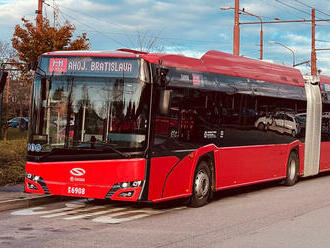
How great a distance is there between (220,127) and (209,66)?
1.26 m

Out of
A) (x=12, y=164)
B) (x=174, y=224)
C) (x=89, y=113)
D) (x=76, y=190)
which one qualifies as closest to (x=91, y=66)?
(x=89, y=113)

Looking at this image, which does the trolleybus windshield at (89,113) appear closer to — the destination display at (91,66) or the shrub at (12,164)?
the destination display at (91,66)

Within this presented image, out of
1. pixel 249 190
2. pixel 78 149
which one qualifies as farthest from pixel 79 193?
pixel 249 190

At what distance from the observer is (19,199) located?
11516 mm

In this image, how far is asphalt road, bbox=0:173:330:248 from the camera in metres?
8.30

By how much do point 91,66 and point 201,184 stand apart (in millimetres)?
3199

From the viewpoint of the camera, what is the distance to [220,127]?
12.7 m

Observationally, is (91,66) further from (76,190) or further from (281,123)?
(281,123)

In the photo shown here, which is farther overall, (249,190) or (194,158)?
(249,190)

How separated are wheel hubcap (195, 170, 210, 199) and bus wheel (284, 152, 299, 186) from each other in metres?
4.82

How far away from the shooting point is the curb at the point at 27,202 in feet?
36.4

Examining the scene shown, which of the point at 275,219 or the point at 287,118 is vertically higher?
the point at 287,118

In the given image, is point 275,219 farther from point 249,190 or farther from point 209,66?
point 249,190

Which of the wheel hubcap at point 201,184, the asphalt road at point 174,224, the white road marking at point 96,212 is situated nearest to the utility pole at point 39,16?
the asphalt road at point 174,224
